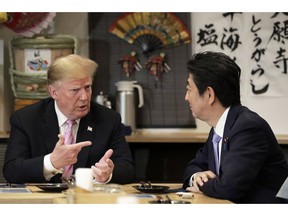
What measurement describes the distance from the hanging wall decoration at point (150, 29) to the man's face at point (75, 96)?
Answer: 1.70 meters

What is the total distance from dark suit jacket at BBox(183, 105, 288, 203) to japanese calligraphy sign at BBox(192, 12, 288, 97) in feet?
6.90

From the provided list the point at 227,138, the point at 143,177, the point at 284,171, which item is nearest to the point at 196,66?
the point at 227,138

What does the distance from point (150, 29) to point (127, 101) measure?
0.59 meters

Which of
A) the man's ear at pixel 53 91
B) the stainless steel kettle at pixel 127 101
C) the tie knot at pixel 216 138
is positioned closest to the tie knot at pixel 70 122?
the man's ear at pixel 53 91

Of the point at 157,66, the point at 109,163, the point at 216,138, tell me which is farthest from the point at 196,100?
the point at 157,66

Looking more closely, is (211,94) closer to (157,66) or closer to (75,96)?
(75,96)

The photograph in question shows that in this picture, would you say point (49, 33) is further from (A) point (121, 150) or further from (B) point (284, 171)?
(B) point (284, 171)

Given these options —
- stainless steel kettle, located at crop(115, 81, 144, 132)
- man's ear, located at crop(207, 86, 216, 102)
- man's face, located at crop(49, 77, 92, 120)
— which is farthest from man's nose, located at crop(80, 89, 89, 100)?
stainless steel kettle, located at crop(115, 81, 144, 132)

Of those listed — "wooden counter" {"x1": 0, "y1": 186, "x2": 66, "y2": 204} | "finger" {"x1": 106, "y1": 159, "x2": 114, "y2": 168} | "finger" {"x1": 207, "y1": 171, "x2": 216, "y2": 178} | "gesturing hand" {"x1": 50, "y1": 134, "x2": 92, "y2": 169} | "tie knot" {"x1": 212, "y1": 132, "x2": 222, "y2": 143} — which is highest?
"tie knot" {"x1": 212, "y1": 132, "x2": 222, "y2": 143}

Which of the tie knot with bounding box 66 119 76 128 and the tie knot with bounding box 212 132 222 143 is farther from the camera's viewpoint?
the tie knot with bounding box 66 119 76 128

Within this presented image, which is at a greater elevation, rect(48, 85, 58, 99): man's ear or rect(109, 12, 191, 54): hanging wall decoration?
rect(109, 12, 191, 54): hanging wall decoration

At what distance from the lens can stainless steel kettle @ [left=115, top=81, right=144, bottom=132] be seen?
4980mm

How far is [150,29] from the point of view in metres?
5.09

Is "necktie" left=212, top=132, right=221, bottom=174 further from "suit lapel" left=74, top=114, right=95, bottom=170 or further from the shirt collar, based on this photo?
"suit lapel" left=74, top=114, right=95, bottom=170
